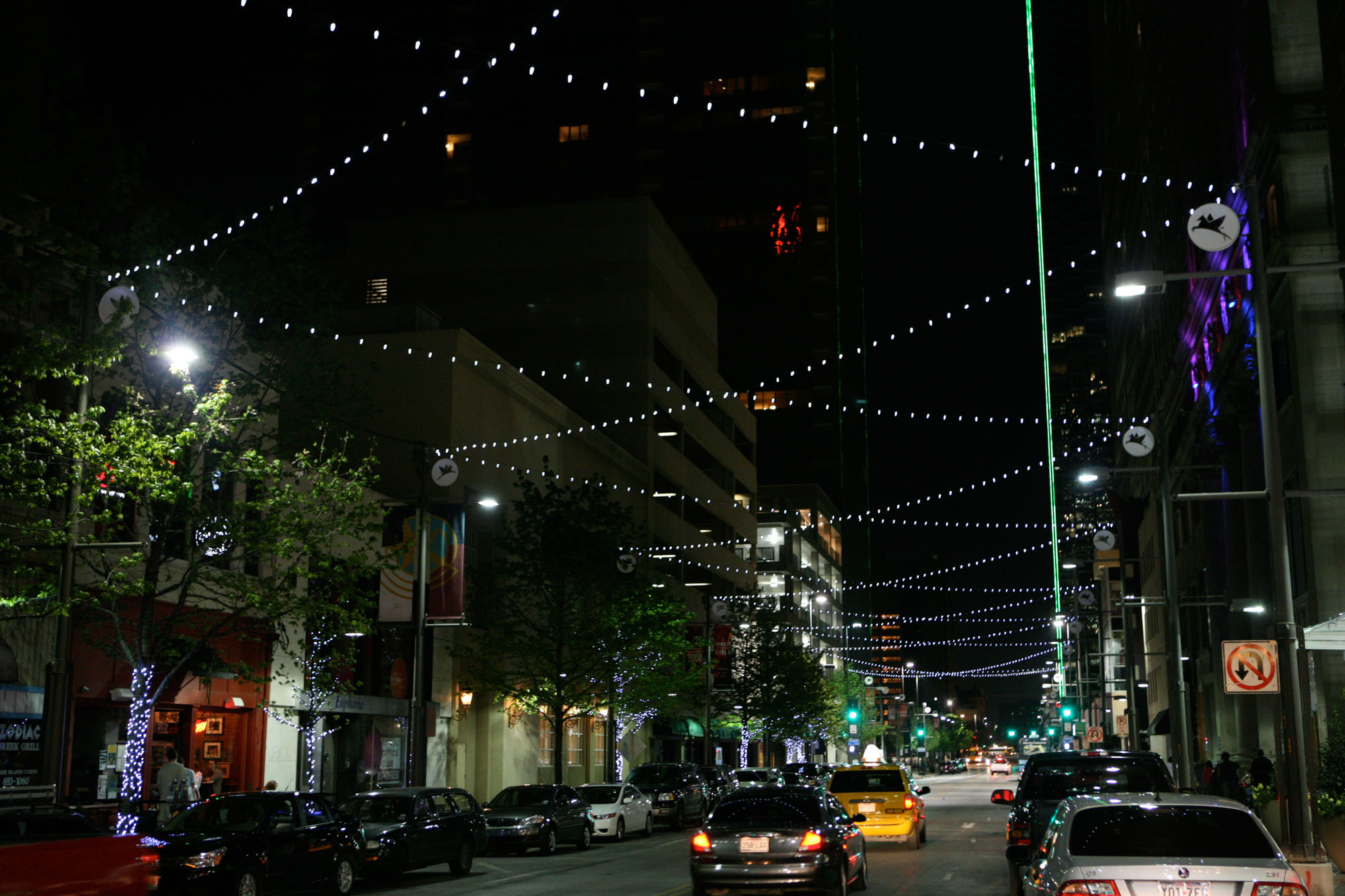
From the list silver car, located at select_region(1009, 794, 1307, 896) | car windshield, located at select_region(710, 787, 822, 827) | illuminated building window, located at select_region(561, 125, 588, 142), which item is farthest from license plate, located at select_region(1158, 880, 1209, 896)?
illuminated building window, located at select_region(561, 125, 588, 142)

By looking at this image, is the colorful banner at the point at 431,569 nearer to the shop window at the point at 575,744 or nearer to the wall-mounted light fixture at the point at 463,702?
the wall-mounted light fixture at the point at 463,702

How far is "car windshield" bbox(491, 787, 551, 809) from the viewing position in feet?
95.9

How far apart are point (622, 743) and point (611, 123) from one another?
81017mm

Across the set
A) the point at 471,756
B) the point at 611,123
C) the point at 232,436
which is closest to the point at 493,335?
the point at 471,756

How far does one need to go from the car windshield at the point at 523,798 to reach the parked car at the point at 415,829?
14.9ft

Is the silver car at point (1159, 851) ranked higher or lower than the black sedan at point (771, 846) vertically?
higher

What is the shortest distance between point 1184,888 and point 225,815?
13870 millimetres

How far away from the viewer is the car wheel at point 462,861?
2347 centimetres

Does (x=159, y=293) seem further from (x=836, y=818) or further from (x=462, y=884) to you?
(x=836, y=818)

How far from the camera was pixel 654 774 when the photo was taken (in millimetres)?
39562

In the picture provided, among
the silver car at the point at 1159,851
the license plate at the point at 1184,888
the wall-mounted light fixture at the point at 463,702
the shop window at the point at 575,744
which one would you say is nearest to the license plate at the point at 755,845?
the silver car at the point at 1159,851

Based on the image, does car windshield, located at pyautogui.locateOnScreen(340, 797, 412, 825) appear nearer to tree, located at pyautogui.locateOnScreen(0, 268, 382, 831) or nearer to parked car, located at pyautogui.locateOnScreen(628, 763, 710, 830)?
tree, located at pyautogui.locateOnScreen(0, 268, 382, 831)

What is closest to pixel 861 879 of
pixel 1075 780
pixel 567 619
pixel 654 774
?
pixel 1075 780

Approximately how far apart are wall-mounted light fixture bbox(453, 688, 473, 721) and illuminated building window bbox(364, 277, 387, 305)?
81.3 ft
